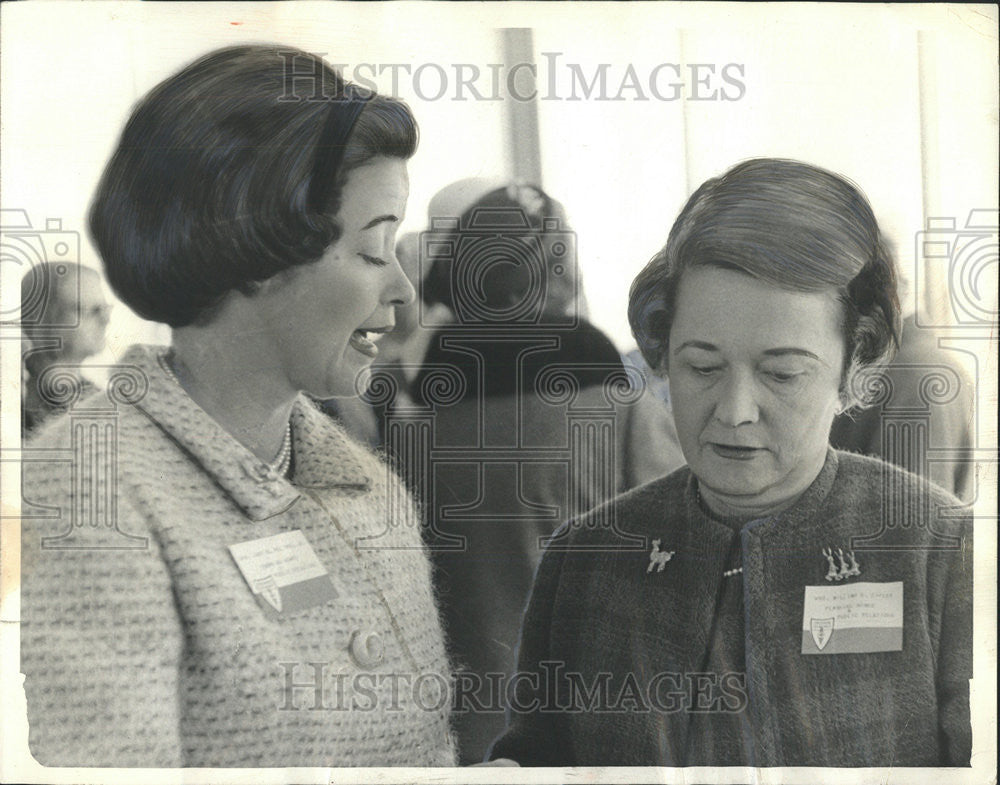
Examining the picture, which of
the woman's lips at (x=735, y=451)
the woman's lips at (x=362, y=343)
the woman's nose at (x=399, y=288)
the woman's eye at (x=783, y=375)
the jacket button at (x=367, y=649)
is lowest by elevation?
the jacket button at (x=367, y=649)

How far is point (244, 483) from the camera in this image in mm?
1757

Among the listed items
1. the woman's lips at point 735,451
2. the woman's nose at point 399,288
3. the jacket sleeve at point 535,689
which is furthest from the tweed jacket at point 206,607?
the woman's lips at point 735,451

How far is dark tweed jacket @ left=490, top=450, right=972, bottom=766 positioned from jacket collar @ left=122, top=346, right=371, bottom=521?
399mm

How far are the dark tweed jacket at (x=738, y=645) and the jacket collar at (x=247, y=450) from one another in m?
0.40

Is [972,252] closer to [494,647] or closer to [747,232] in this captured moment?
[747,232]

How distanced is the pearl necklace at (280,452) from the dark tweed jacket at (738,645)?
1.54 feet

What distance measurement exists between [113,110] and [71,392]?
0.48m

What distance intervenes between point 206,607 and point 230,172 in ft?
2.31

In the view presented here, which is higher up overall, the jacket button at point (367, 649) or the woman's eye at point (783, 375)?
the woman's eye at point (783, 375)

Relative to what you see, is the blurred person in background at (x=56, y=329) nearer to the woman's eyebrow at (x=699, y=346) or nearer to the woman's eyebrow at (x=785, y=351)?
the woman's eyebrow at (x=699, y=346)
